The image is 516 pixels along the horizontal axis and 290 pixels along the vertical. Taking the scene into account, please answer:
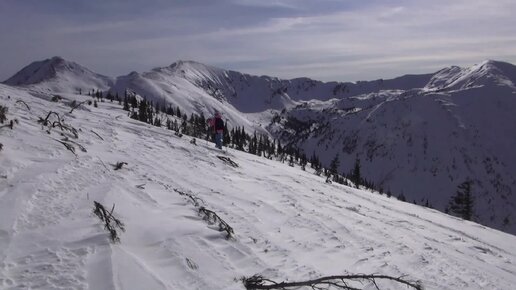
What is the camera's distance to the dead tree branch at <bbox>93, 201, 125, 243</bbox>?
6986 mm

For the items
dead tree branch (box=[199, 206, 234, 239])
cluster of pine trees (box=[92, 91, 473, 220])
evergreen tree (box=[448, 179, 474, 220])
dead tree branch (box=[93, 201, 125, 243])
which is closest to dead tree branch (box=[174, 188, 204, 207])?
dead tree branch (box=[199, 206, 234, 239])

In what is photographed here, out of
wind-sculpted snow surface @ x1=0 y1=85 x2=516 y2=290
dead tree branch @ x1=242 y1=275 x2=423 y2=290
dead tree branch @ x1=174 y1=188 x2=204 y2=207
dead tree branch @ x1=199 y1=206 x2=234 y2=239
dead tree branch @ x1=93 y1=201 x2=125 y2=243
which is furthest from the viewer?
dead tree branch @ x1=174 y1=188 x2=204 y2=207

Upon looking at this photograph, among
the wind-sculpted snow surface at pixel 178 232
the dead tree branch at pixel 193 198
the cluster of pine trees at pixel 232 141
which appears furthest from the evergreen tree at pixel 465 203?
the dead tree branch at pixel 193 198

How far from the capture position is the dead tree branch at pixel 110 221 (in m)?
6.99

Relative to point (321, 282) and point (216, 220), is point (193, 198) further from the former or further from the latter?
point (321, 282)

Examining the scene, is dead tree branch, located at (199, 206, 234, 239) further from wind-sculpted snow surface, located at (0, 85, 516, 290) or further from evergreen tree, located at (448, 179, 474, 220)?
evergreen tree, located at (448, 179, 474, 220)

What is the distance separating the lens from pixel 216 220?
9203 mm

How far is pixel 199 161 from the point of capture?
54.1ft

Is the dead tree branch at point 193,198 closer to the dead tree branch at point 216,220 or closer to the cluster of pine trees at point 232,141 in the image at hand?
the dead tree branch at point 216,220

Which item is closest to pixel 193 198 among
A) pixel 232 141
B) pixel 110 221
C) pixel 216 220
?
pixel 216 220

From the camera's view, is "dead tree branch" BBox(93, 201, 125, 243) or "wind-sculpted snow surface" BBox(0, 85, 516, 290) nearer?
"wind-sculpted snow surface" BBox(0, 85, 516, 290)

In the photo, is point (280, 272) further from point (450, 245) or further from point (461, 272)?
point (450, 245)

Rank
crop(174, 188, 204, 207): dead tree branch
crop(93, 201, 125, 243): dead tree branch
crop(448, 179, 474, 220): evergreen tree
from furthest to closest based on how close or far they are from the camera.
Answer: crop(448, 179, 474, 220): evergreen tree
crop(174, 188, 204, 207): dead tree branch
crop(93, 201, 125, 243): dead tree branch

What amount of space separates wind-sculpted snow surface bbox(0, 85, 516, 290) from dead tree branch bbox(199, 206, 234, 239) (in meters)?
0.14
